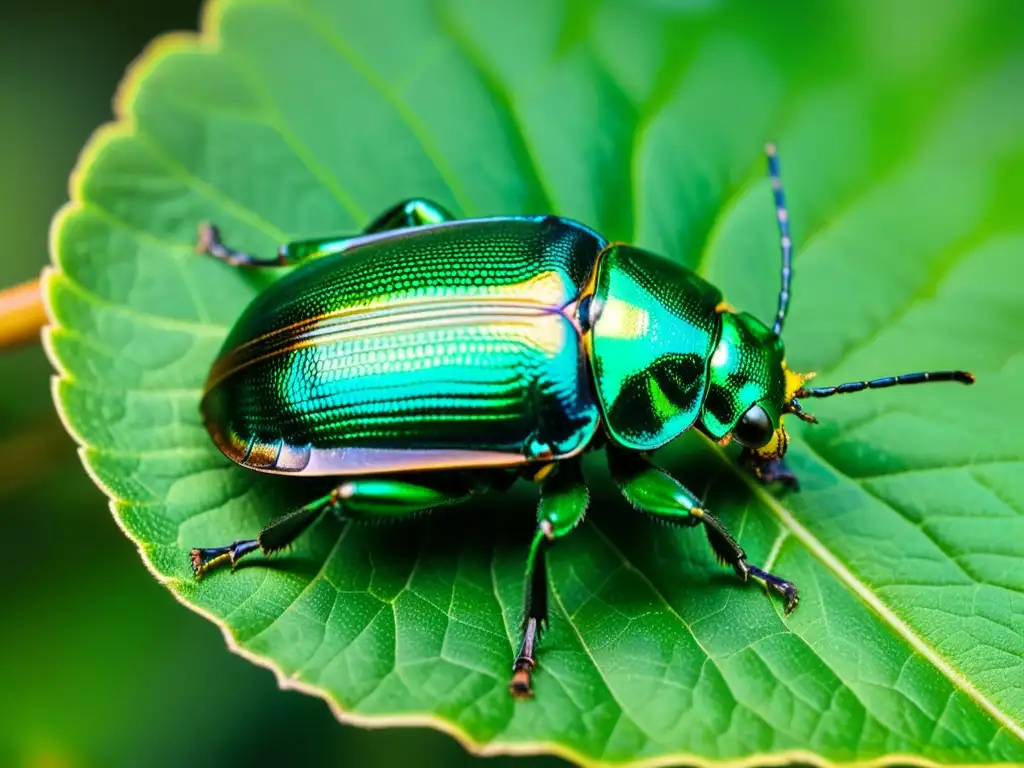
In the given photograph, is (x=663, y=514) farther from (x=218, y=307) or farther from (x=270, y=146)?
(x=270, y=146)

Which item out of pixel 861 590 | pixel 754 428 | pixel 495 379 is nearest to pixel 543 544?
pixel 495 379

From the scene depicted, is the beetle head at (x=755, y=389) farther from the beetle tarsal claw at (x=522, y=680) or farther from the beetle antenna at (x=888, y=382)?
the beetle tarsal claw at (x=522, y=680)

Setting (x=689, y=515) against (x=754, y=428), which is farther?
(x=754, y=428)

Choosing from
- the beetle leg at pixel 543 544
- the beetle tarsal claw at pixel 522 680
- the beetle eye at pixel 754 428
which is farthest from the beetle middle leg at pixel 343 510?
the beetle eye at pixel 754 428

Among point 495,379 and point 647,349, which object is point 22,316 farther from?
point 647,349

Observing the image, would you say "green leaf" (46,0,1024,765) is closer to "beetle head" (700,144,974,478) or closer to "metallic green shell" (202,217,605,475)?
"beetle head" (700,144,974,478)

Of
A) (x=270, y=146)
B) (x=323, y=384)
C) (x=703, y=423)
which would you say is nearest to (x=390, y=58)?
(x=270, y=146)

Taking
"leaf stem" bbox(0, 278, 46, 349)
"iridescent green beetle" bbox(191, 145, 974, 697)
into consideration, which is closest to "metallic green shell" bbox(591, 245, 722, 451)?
"iridescent green beetle" bbox(191, 145, 974, 697)
